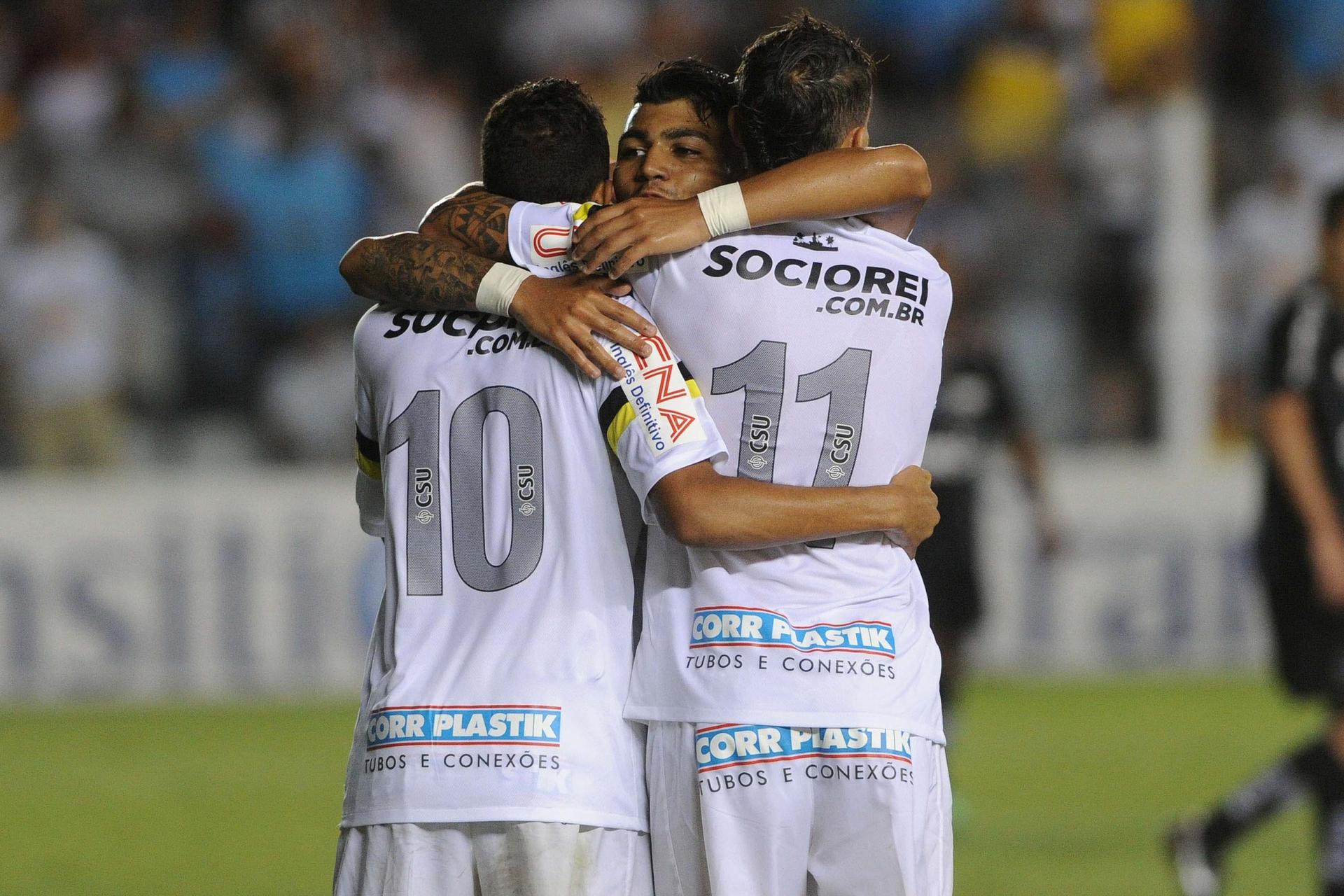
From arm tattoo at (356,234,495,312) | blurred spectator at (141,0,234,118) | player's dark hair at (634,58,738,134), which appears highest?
blurred spectator at (141,0,234,118)

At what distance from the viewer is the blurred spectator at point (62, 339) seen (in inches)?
409

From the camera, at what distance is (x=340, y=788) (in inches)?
311

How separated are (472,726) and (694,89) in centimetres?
113

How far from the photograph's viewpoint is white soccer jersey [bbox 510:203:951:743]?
9.86 ft

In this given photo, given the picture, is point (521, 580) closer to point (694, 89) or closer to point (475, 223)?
point (475, 223)

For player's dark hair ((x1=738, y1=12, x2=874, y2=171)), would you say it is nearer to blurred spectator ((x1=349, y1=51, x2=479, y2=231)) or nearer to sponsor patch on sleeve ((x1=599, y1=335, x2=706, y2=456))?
sponsor patch on sleeve ((x1=599, y1=335, x2=706, y2=456))

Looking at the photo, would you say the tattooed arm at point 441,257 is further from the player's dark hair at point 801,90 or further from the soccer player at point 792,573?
the player's dark hair at point 801,90

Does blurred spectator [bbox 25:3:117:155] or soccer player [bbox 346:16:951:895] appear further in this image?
blurred spectator [bbox 25:3:117:155]

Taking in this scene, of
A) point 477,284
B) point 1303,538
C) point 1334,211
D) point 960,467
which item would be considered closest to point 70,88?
point 960,467

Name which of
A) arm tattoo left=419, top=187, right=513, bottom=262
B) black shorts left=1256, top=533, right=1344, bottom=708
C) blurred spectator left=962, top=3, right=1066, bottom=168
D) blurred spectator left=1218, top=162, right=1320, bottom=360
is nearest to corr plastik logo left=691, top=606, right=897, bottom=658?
arm tattoo left=419, top=187, right=513, bottom=262

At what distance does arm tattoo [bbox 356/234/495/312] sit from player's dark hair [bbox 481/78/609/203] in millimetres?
174

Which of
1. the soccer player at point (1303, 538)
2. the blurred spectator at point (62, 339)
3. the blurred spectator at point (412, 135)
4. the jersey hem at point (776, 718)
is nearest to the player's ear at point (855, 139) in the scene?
the jersey hem at point (776, 718)

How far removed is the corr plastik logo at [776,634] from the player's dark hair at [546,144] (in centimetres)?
77

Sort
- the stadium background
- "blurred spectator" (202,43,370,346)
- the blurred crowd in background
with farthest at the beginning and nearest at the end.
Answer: "blurred spectator" (202,43,370,346), the blurred crowd in background, the stadium background
